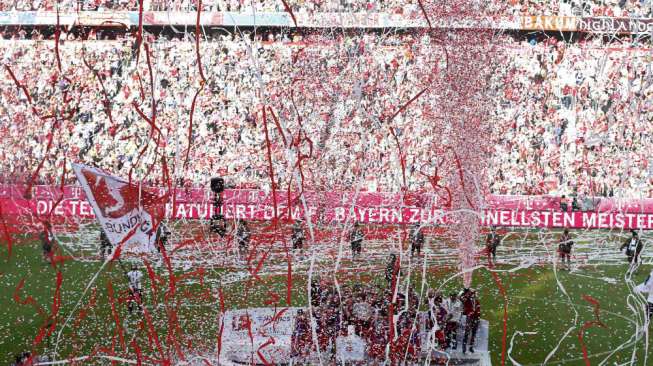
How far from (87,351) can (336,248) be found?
6.09m

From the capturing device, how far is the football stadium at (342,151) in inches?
571

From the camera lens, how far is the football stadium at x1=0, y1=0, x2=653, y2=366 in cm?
1449

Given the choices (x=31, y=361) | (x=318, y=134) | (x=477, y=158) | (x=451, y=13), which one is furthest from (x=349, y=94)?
(x=31, y=361)

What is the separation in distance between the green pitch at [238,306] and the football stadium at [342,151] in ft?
0.24

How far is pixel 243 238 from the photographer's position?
15.9 m

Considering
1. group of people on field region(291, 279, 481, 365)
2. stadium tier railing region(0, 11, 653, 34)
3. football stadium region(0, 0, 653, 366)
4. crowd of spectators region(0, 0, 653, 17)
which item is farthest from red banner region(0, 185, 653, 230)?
group of people on field region(291, 279, 481, 365)

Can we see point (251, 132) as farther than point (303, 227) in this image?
Yes

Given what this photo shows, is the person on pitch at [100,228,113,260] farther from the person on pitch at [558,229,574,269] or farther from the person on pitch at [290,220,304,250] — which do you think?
the person on pitch at [558,229,574,269]

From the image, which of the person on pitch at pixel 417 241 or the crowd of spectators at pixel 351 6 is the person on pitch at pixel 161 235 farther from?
the crowd of spectators at pixel 351 6

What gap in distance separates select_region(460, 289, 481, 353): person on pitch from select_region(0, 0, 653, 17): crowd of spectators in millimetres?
13533

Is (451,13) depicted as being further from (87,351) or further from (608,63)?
(608,63)

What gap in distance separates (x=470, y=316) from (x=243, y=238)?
727cm

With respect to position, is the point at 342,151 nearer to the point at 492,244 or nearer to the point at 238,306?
the point at 492,244

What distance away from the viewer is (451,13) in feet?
47.8
